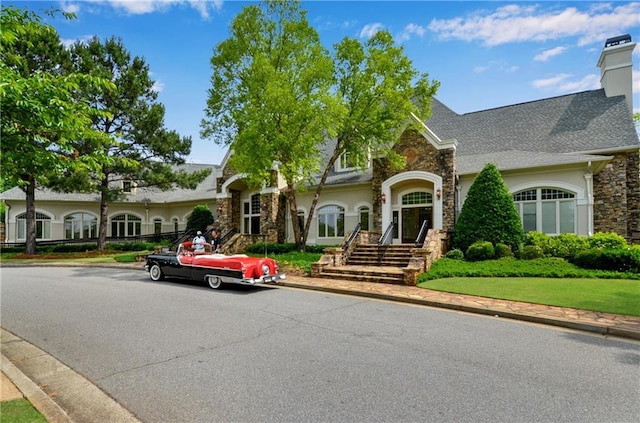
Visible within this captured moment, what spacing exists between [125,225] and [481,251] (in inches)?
1131

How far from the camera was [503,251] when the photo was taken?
1430 centimetres

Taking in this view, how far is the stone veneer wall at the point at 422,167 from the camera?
17000mm

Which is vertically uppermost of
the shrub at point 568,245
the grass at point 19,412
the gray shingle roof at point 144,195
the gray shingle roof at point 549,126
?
the gray shingle roof at point 549,126

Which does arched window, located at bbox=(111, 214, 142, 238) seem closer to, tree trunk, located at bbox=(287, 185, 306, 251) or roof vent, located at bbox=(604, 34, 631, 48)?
tree trunk, located at bbox=(287, 185, 306, 251)

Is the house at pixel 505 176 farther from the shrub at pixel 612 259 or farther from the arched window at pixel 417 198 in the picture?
the shrub at pixel 612 259

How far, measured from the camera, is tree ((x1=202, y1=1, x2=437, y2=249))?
1602 cm

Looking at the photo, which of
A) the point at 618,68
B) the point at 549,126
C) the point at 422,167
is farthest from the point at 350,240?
the point at 618,68

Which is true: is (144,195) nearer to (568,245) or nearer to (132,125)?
(132,125)

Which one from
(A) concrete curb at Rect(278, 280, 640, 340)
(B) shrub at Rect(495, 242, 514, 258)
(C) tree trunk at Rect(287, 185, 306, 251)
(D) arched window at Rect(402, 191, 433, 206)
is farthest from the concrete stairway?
(C) tree trunk at Rect(287, 185, 306, 251)

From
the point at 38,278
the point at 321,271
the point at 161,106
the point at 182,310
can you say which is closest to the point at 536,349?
the point at 182,310

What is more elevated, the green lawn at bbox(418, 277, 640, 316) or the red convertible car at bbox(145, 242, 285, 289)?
the red convertible car at bbox(145, 242, 285, 289)

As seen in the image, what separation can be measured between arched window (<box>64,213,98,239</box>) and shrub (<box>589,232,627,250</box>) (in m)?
33.6

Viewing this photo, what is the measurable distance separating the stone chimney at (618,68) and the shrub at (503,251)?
1107 centimetres

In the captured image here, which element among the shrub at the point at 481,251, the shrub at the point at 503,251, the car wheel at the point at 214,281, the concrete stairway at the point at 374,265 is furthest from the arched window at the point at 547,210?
the car wheel at the point at 214,281
